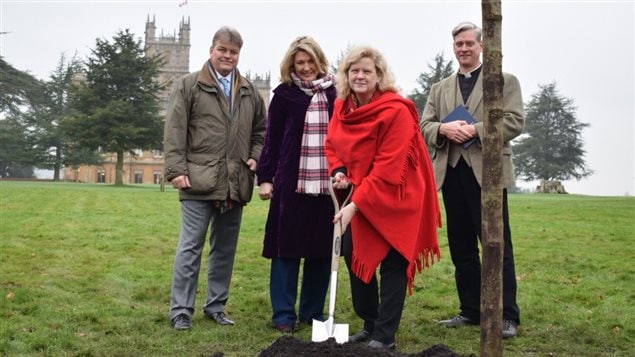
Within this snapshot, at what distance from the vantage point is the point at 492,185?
10.9 ft

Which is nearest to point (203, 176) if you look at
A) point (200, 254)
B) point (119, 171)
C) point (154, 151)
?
point (200, 254)

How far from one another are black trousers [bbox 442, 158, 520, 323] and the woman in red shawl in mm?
776

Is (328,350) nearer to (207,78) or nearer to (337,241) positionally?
(337,241)

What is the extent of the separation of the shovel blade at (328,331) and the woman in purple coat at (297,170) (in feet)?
3.25

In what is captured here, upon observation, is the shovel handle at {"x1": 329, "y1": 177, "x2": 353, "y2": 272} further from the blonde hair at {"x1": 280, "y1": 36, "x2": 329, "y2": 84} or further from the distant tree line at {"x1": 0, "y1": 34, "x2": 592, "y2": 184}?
the distant tree line at {"x1": 0, "y1": 34, "x2": 592, "y2": 184}

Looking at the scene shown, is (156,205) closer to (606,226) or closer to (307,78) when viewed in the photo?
(606,226)

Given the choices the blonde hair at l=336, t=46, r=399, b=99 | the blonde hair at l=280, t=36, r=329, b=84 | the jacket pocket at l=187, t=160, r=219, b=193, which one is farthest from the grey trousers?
the blonde hair at l=336, t=46, r=399, b=99

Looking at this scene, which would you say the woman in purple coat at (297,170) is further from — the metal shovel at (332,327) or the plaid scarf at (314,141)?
the metal shovel at (332,327)

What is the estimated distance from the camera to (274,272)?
550 cm

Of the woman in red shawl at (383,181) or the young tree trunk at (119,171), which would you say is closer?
the woman in red shawl at (383,181)

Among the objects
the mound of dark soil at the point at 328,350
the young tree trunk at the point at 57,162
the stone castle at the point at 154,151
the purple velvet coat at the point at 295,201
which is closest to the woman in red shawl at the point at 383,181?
the mound of dark soil at the point at 328,350

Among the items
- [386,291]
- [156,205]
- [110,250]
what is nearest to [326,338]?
[386,291]

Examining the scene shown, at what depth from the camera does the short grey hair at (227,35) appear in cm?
544

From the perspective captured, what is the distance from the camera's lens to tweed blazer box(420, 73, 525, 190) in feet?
16.9
